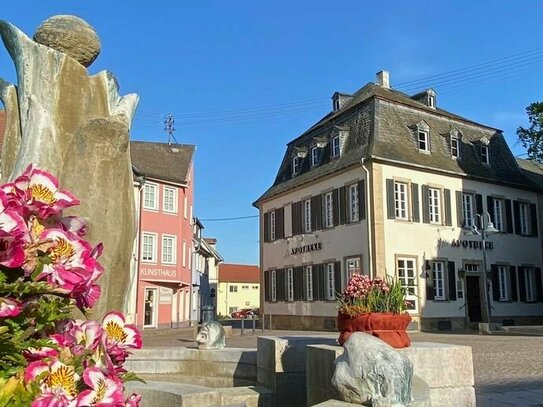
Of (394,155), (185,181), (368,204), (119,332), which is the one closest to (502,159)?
(394,155)

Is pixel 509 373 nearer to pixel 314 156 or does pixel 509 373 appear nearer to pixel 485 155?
pixel 314 156

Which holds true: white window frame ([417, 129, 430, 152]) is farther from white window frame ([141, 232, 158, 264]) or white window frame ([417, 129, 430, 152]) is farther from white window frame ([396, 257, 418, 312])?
white window frame ([141, 232, 158, 264])

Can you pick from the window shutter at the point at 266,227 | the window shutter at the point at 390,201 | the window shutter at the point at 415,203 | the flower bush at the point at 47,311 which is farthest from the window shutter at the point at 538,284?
the flower bush at the point at 47,311

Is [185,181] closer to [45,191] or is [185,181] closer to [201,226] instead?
[201,226]

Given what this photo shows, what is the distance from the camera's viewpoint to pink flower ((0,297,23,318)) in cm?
126

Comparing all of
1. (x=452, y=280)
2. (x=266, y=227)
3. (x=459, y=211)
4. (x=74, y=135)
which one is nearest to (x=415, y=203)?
(x=459, y=211)

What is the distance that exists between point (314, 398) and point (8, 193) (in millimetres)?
3599

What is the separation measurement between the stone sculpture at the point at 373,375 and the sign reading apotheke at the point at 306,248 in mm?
24197

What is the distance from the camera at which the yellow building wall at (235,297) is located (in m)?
78.6

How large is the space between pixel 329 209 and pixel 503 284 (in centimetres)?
930

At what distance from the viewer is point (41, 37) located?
11.2 ft

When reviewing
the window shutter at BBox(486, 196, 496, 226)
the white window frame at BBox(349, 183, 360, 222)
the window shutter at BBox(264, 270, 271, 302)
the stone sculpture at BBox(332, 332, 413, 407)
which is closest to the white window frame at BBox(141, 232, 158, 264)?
the window shutter at BBox(264, 270, 271, 302)

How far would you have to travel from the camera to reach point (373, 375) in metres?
3.38

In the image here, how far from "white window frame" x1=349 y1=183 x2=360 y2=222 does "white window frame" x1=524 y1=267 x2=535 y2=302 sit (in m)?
10.3
